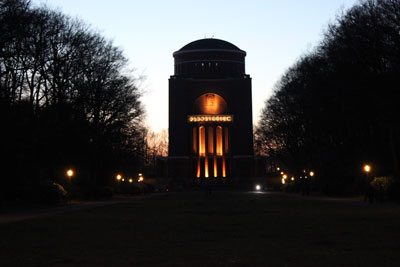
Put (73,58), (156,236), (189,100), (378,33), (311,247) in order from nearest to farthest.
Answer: (311,247)
(156,236)
(378,33)
(73,58)
(189,100)

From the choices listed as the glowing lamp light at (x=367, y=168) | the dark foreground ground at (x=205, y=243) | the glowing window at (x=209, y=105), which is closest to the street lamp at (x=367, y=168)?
the glowing lamp light at (x=367, y=168)

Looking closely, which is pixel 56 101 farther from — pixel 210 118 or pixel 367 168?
pixel 210 118

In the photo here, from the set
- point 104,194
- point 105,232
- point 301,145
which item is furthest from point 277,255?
point 301,145

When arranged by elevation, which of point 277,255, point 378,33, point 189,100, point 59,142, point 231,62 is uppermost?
point 231,62

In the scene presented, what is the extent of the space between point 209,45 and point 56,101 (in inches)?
3949

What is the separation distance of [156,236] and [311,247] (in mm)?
5501

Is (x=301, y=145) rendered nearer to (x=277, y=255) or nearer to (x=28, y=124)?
(x=28, y=124)

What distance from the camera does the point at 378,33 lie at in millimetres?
37938

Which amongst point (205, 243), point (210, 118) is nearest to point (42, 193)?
point (205, 243)

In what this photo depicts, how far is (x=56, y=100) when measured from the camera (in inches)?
1965

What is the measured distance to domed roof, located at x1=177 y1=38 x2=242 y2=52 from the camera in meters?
147

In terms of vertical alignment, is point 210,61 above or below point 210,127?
above

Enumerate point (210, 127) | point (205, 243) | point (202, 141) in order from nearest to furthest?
point (205, 243)
point (210, 127)
point (202, 141)

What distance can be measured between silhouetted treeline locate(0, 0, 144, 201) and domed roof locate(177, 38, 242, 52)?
277 ft
